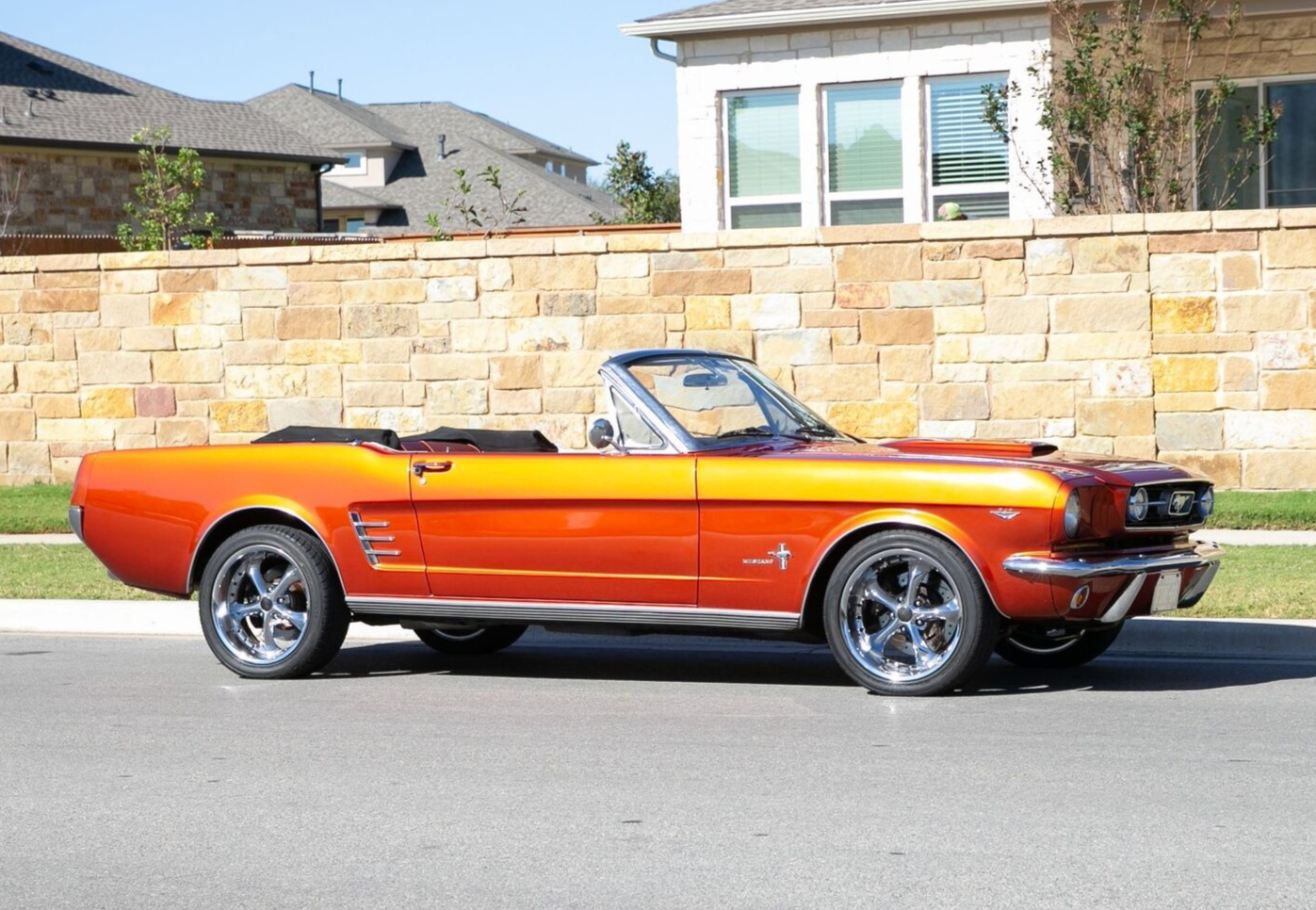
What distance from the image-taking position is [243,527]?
29.6 feet

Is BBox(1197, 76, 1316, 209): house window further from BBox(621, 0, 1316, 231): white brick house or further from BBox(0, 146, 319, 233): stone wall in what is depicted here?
BBox(0, 146, 319, 233): stone wall

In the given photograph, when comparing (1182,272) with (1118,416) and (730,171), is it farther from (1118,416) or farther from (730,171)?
(730,171)

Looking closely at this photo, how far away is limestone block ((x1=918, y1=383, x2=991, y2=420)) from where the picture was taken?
15445 millimetres

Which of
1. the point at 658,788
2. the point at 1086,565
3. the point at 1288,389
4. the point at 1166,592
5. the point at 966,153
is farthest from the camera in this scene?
the point at 966,153

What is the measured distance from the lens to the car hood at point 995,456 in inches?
306

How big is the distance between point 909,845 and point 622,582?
295 centimetres

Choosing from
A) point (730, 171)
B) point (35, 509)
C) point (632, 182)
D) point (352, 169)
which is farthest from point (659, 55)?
point (352, 169)

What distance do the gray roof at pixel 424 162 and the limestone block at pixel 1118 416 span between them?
38404mm

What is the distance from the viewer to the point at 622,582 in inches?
323

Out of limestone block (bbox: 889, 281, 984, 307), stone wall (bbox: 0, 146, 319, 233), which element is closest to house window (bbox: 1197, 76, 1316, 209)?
limestone block (bbox: 889, 281, 984, 307)

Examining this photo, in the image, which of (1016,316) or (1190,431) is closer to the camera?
(1190,431)

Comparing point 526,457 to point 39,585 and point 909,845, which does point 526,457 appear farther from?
point 39,585

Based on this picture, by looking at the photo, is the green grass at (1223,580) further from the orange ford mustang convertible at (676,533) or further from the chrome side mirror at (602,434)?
the chrome side mirror at (602,434)

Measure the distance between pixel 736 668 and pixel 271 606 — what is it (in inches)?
89.8
